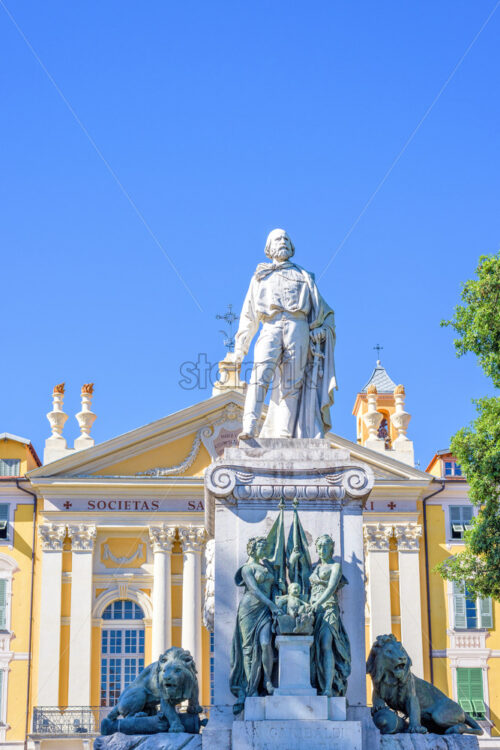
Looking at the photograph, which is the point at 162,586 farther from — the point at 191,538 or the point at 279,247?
the point at 279,247

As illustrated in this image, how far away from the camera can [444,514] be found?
42.5m

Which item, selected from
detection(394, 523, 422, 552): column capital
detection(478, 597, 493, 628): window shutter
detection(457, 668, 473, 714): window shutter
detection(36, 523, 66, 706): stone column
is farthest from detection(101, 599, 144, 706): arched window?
detection(478, 597, 493, 628): window shutter

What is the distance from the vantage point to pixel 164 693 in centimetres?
1178

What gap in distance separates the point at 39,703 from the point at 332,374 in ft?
95.9

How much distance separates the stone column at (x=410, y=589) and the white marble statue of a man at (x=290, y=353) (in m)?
28.7

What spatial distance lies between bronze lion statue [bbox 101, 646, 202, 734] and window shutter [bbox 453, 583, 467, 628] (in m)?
30.2

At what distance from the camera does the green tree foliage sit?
2228 cm

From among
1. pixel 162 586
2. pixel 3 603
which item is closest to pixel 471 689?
pixel 162 586

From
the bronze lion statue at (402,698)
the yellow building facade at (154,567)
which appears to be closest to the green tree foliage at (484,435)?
the bronze lion statue at (402,698)

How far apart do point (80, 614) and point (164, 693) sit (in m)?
29.0

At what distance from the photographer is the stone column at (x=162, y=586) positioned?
130 feet

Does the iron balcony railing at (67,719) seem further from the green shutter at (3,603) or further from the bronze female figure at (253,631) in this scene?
the bronze female figure at (253,631)

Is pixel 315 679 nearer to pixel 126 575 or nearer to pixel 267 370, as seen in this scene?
pixel 267 370

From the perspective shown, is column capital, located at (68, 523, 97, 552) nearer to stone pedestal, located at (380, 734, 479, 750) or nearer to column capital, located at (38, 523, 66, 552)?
column capital, located at (38, 523, 66, 552)
